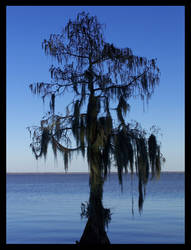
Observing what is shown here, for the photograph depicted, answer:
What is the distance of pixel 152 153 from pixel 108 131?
1059 millimetres

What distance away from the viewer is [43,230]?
1950cm

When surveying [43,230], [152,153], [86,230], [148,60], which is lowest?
[43,230]

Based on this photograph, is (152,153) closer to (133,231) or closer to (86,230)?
(86,230)

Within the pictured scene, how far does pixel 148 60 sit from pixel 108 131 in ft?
5.64
